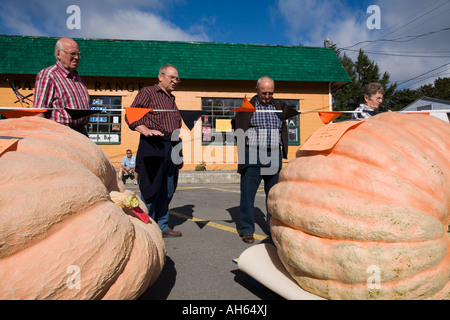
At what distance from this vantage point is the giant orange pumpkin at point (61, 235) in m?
1.24

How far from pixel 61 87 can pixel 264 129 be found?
232cm

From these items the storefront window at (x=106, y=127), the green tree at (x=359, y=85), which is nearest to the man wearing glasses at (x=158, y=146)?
the storefront window at (x=106, y=127)

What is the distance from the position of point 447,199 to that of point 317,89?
1391cm

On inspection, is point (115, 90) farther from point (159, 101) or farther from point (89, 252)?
point (89, 252)

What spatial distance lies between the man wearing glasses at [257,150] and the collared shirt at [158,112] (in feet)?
2.70

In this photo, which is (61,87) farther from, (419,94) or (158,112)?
(419,94)

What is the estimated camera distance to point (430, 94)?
168 ft

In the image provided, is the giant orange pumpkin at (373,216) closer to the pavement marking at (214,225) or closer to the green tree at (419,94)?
the pavement marking at (214,225)

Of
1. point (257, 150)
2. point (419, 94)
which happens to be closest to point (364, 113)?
point (257, 150)

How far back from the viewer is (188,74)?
42.9 ft

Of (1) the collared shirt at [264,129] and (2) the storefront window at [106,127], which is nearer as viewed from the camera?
(1) the collared shirt at [264,129]

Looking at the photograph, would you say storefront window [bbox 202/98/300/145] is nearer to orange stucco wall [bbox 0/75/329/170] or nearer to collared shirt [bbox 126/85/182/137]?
orange stucco wall [bbox 0/75/329/170]
